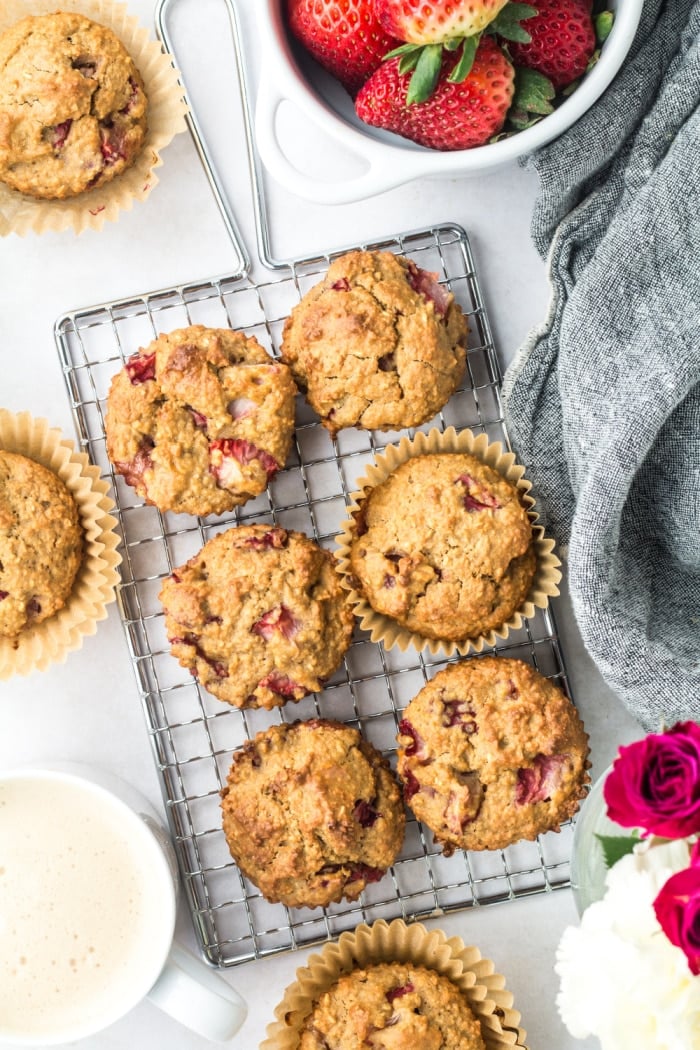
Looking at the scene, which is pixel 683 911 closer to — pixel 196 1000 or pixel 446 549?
pixel 446 549

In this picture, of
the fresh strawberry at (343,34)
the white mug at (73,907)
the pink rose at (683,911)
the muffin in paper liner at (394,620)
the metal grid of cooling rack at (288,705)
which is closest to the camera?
the pink rose at (683,911)

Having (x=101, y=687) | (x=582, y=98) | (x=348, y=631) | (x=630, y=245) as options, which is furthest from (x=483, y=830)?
(x=582, y=98)

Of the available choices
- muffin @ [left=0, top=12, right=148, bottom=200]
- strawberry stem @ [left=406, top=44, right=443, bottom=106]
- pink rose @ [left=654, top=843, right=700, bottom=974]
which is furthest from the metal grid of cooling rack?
pink rose @ [left=654, top=843, right=700, bottom=974]

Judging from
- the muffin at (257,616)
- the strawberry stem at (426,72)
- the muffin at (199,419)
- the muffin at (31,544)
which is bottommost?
the muffin at (257,616)

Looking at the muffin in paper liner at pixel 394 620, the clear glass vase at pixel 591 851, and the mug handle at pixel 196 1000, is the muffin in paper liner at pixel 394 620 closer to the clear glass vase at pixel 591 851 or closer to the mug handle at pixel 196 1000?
the clear glass vase at pixel 591 851

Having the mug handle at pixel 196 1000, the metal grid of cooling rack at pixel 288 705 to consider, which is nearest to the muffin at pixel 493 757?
the metal grid of cooling rack at pixel 288 705

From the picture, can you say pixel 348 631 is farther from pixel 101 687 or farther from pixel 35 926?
pixel 35 926

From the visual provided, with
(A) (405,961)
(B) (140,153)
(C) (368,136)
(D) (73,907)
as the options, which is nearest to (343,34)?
(C) (368,136)
